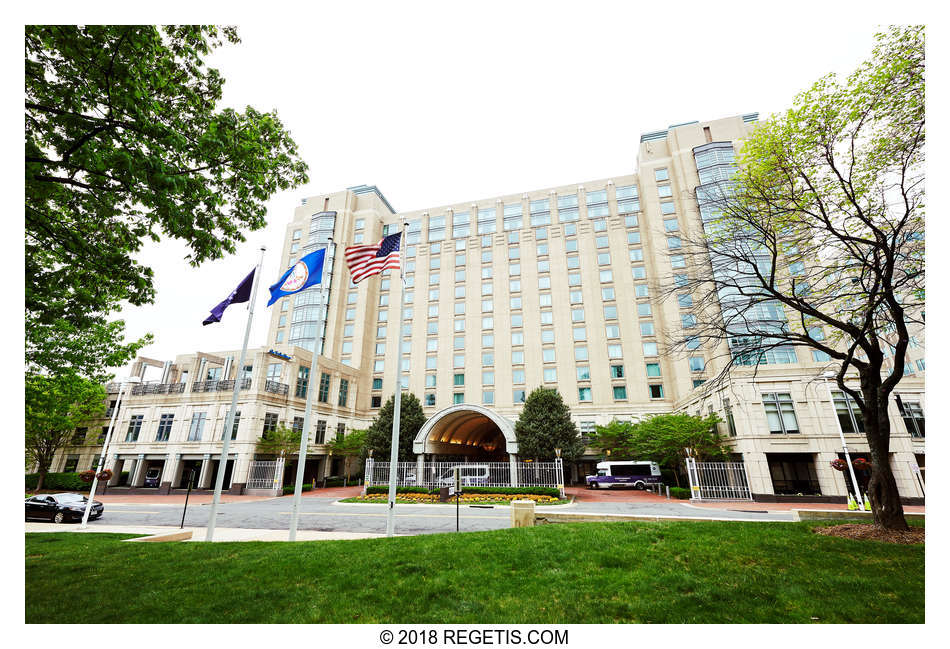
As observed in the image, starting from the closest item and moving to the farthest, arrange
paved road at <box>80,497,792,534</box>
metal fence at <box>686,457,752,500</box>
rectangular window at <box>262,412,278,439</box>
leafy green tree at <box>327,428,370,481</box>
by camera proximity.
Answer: paved road at <box>80,497,792,534</box> → metal fence at <box>686,457,752,500</box> → rectangular window at <box>262,412,278,439</box> → leafy green tree at <box>327,428,370,481</box>

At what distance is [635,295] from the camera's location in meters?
43.8

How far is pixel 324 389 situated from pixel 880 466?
4199 cm

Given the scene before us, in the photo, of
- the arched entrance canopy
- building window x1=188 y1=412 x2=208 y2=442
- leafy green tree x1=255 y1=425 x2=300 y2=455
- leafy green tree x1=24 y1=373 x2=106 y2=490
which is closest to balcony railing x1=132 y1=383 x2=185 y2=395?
leafy green tree x1=24 y1=373 x2=106 y2=490

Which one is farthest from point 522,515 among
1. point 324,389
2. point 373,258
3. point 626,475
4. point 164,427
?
point 164,427

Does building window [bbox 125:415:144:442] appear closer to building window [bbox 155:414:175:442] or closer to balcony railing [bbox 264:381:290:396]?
building window [bbox 155:414:175:442]

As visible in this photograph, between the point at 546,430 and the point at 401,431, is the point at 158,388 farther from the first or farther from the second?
the point at 546,430

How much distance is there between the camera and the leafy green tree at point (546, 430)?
109 feet

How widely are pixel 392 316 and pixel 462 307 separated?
9.10m

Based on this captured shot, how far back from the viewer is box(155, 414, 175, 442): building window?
3594 cm

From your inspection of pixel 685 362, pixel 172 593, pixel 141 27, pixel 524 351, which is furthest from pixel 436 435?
pixel 141 27

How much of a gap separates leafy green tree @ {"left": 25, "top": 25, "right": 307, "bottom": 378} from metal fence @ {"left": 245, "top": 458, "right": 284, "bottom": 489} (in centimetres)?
2490

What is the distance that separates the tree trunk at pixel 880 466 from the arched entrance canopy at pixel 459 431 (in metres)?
21.9
